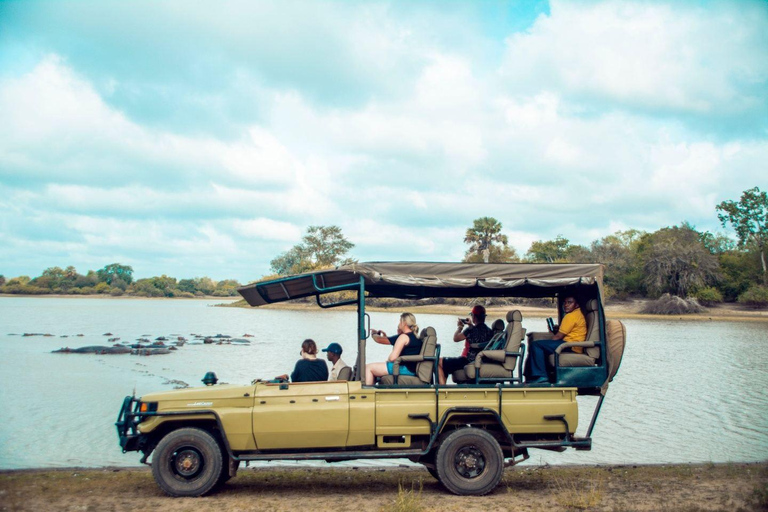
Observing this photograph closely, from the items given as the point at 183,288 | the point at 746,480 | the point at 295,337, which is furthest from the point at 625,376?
the point at 183,288

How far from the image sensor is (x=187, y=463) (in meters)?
7.31

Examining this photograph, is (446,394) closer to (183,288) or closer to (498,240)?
(498,240)

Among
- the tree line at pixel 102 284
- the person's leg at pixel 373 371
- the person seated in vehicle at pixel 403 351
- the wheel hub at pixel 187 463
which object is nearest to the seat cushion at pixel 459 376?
the person seated in vehicle at pixel 403 351

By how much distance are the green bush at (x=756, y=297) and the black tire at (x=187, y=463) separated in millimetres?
61651

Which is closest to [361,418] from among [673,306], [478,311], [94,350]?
[478,311]

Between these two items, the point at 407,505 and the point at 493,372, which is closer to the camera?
the point at 407,505

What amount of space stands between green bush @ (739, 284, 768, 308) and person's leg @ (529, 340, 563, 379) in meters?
58.4

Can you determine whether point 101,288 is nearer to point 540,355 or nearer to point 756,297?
point 756,297

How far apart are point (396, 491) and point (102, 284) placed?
152 m

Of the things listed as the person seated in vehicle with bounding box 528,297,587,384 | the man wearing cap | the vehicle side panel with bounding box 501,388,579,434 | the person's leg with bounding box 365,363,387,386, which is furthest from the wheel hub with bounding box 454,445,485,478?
the man wearing cap

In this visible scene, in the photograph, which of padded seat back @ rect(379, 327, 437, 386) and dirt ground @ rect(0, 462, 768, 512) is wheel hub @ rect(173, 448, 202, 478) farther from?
padded seat back @ rect(379, 327, 437, 386)

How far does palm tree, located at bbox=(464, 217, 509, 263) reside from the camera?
71375 mm

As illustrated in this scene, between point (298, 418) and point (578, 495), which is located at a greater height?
point (298, 418)

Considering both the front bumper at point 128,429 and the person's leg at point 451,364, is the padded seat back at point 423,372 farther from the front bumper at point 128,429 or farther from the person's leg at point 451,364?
the front bumper at point 128,429
